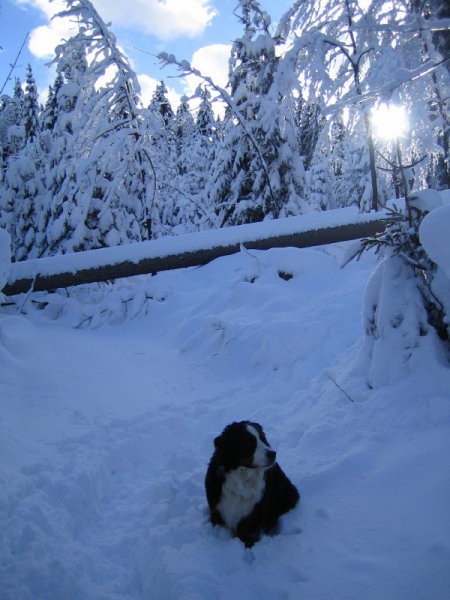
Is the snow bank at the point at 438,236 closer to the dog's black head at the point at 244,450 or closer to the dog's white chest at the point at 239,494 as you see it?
the dog's black head at the point at 244,450

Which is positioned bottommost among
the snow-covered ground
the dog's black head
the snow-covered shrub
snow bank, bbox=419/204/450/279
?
the snow-covered ground

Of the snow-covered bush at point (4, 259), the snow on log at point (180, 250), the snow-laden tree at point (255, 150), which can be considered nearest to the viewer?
the snow-covered bush at point (4, 259)

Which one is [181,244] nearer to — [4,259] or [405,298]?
[4,259]

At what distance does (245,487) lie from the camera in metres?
3.07

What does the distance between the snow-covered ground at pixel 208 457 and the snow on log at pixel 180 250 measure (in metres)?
1.97

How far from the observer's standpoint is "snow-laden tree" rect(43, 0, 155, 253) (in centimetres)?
1150

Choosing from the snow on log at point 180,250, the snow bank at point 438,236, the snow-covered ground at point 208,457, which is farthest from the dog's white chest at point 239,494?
the snow on log at point 180,250

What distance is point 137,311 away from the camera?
952 cm

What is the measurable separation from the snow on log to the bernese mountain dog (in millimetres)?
6591

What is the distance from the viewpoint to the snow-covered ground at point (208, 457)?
2627 millimetres

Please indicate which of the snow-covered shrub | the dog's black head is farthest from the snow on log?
the dog's black head

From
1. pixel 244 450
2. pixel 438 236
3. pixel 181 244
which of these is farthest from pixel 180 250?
pixel 244 450

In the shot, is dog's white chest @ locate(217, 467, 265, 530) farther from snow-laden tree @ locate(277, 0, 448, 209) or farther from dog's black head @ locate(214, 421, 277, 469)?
snow-laden tree @ locate(277, 0, 448, 209)

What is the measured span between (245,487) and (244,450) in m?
0.30
